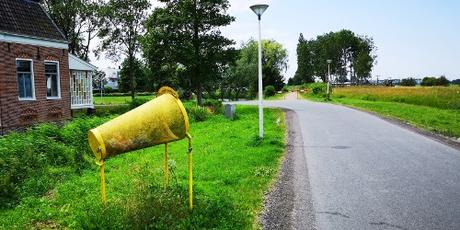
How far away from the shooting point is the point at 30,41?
74.0 feet

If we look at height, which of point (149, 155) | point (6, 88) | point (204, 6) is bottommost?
point (149, 155)

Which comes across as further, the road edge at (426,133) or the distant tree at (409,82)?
the distant tree at (409,82)

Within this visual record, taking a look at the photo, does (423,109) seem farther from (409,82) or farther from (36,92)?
(409,82)

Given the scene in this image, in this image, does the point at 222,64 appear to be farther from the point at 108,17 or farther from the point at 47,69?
the point at 108,17

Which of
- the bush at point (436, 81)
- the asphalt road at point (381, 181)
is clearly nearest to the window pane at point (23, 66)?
the asphalt road at point (381, 181)

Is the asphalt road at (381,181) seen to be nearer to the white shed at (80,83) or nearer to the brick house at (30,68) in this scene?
the brick house at (30,68)

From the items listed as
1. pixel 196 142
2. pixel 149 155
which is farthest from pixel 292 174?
pixel 196 142

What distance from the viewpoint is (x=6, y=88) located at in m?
20.8

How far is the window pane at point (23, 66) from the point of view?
22.0 meters

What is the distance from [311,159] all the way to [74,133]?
25.0 feet

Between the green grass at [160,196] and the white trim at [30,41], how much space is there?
426 inches

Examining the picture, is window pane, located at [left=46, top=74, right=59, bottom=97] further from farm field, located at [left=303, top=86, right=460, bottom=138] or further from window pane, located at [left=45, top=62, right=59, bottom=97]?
farm field, located at [left=303, top=86, right=460, bottom=138]

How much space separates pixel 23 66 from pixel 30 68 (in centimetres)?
41

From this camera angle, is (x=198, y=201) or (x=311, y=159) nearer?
(x=198, y=201)
